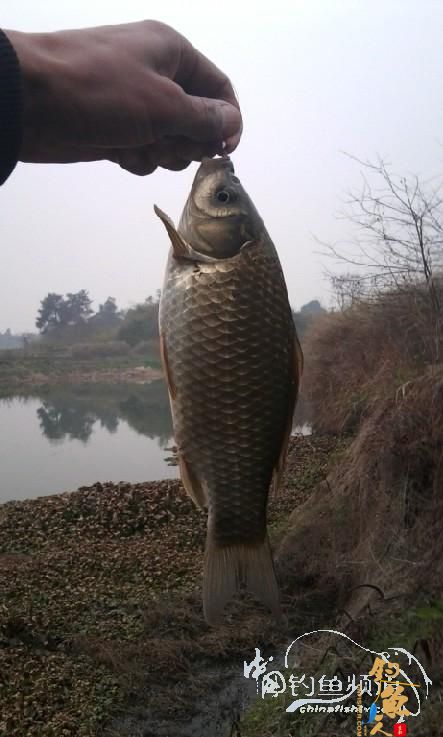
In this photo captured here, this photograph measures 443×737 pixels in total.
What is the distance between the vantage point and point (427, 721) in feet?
10.7

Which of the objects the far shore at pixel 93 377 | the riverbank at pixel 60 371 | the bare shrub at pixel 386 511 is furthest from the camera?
the riverbank at pixel 60 371

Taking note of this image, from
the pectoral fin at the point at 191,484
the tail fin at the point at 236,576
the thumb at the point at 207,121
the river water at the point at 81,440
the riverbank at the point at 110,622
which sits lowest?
the riverbank at the point at 110,622

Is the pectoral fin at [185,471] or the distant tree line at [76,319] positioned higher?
the distant tree line at [76,319]

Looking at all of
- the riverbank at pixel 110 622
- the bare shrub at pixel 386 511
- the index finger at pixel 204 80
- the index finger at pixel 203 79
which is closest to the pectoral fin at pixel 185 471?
the index finger at pixel 204 80

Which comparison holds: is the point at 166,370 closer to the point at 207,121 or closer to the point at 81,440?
the point at 207,121

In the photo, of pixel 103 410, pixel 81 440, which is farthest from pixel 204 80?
pixel 103 410

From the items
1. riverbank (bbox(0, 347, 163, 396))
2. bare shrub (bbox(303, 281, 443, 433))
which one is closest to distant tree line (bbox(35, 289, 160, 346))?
riverbank (bbox(0, 347, 163, 396))

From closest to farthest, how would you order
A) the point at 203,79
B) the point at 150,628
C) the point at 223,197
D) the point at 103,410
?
the point at 223,197
the point at 203,79
the point at 150,628
the point at 103,410

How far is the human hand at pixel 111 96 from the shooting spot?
1711 millimetres

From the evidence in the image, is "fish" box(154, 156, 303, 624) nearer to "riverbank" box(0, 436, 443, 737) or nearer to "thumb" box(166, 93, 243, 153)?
"thumb" box(166, 93, 243, 153)

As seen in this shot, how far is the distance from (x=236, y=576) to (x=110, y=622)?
5085 mm

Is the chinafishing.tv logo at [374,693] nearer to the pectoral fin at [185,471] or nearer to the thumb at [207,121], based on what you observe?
the pectoral fin at [185,471]

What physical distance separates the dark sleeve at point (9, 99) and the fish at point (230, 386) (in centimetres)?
42

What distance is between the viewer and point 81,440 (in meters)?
19.5
